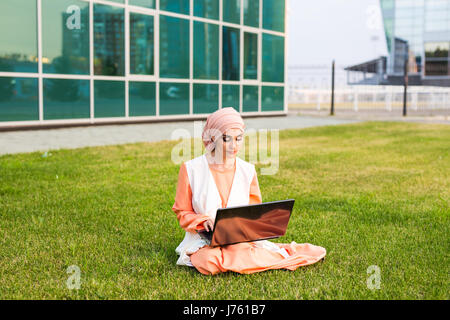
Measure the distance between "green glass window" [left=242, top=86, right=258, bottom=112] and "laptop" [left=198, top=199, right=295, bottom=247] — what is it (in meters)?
15.5

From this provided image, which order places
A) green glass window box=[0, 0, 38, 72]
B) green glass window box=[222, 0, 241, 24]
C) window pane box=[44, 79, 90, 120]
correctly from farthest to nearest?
1. green glass window box=[222, 0, 241, 24]
2. window pane box=[44, 79, 90, 120]
3. green glass window box=[0, 0, 38, 72]

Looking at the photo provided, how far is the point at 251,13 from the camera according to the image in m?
19.0

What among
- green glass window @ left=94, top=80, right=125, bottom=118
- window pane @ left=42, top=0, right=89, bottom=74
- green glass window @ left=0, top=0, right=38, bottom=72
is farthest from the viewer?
green glass window @ left=94, top=80, right=125, bottom=118

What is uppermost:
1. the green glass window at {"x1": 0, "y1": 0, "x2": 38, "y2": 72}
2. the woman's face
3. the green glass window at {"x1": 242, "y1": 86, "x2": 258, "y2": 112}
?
the green glass window at {"x1": 0, "y1": 0, "x2": 38, "y2": 72}

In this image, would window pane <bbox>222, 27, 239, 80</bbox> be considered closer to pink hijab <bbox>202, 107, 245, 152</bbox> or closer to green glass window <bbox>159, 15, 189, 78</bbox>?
green glass window <bbox>159, 15, 189, 78</bbox>

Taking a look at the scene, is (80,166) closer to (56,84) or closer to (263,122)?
(56,84)

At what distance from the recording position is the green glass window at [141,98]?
48.2 feet

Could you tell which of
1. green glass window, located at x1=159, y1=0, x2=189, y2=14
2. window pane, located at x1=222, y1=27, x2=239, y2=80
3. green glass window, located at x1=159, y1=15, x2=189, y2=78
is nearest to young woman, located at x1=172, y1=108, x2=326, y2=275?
green glass window, located at x1=159, y1=15, x2=189, y2=78

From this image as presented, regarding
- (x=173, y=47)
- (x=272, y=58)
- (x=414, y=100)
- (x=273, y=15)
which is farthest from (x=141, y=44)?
(x=414, y=100)

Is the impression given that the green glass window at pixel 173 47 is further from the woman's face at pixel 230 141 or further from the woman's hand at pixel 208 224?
the woman's hand at pixel 208 224

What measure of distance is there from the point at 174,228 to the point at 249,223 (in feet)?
4.52

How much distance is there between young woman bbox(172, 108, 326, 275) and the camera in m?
3.40

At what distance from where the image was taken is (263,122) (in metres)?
17.5

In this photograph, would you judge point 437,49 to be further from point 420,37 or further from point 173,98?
point 173,98
